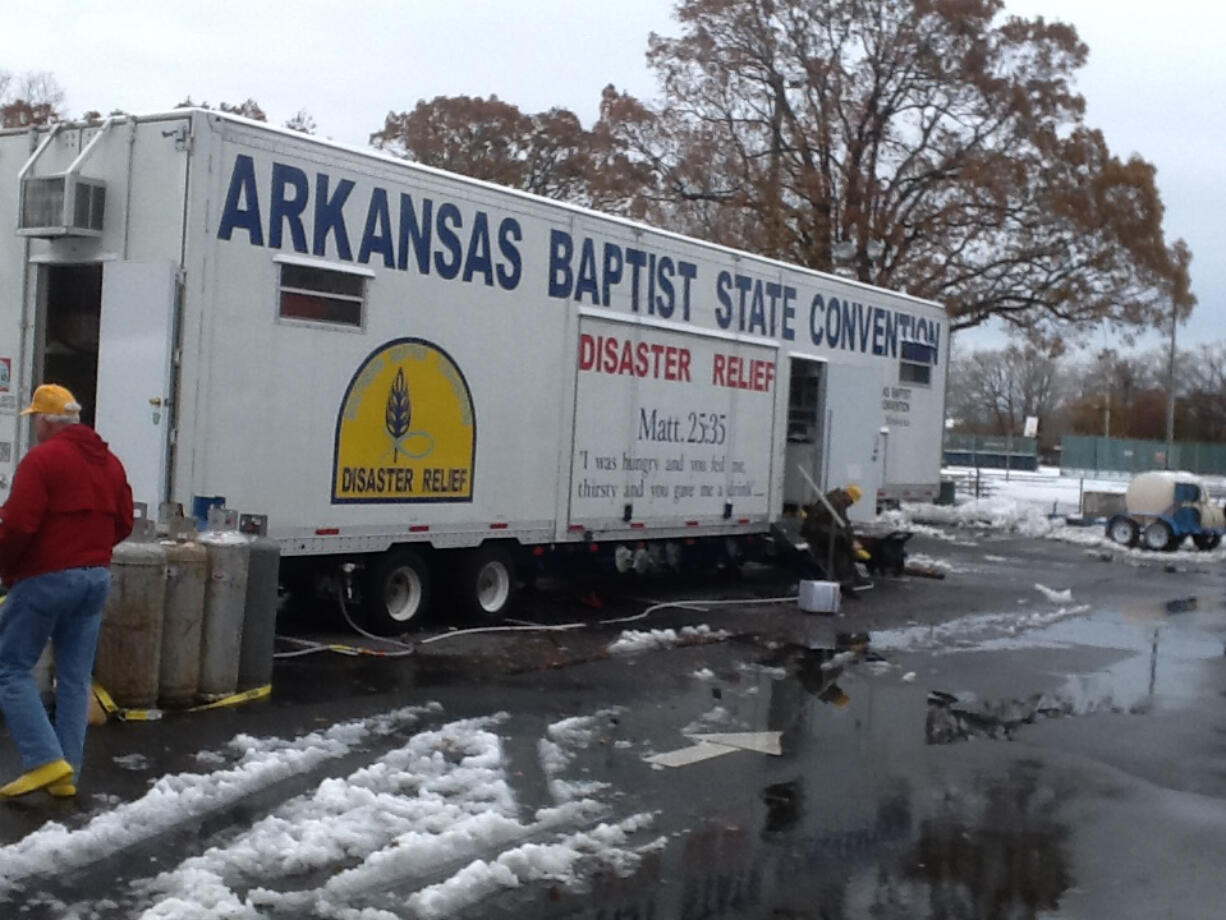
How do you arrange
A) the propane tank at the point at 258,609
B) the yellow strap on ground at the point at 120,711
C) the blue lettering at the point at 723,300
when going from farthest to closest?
the blue lettering at the point at 723,300 < the propane tank at the point at 258,609 < the yellow strap on ground at the point at 120,711

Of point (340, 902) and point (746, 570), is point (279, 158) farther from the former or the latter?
point (746, 570)

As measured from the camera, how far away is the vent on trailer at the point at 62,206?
399 inches

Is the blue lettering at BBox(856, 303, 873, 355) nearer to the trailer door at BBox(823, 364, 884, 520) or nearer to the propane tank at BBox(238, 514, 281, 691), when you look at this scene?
the trailer door at BBox(823, 364, 884, 520)

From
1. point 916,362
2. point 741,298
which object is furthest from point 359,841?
point 916,362

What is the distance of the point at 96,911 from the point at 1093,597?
52.3 feet

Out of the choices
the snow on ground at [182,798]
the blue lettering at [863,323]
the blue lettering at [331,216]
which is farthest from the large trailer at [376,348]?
the blue lettering at [863,323]

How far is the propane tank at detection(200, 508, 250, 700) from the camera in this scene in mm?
8844

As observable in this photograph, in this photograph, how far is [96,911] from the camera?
5.37 m

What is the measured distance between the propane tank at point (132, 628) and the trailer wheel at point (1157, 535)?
2291cm

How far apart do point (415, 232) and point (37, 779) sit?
6207 mm

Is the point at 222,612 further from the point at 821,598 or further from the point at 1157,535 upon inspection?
the point at 1157,535

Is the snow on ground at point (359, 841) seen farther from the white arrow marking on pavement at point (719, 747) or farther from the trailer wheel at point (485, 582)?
the trailer wheel at point (485, 582)

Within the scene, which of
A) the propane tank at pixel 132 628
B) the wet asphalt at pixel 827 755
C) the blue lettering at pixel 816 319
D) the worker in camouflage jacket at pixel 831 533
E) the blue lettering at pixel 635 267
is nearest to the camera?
the wet asphalt at pixel 827 755

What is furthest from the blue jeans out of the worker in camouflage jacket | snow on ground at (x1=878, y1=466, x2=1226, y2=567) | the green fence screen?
the green fence screen
